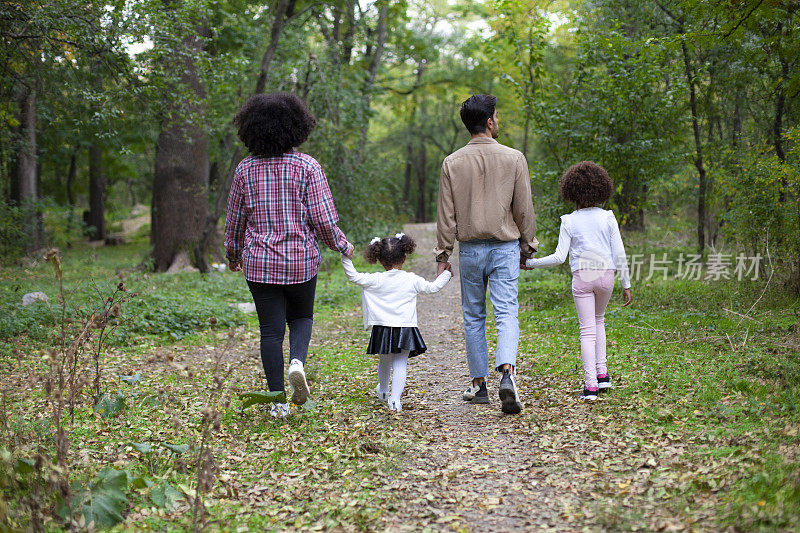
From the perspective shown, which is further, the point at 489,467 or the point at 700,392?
the point at 700,392

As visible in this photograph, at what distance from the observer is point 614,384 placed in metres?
5.36

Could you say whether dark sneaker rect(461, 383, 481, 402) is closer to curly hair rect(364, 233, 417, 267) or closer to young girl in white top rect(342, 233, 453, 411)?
young girl in white top rect(342, 233, 453, 411)

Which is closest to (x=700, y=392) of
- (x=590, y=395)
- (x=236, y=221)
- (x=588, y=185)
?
(x=590, y=395)

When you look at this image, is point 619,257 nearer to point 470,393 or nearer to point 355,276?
point 470,393

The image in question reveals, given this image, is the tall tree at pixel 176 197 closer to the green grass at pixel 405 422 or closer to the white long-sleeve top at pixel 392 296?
the green grass at pixel 405 422

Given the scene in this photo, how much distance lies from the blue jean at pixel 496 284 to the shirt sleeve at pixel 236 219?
5.16 ft

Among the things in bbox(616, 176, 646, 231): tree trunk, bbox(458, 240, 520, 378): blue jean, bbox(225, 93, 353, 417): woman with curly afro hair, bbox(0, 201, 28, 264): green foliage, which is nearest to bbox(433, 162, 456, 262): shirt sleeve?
bbox(458, 240, 520, 378): blue jean

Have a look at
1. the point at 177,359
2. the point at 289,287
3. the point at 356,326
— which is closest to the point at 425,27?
the point at 356,326

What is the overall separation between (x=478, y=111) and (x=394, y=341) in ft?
5.87

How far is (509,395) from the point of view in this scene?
4.71m

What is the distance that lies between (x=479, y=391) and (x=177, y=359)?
3.63 m

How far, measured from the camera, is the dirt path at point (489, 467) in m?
3.23

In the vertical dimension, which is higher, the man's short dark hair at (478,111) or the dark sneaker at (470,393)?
the man's short dark hair at (478,111)

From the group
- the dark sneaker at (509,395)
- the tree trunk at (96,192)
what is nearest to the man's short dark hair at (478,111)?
the dark sneaker at (509,395)
